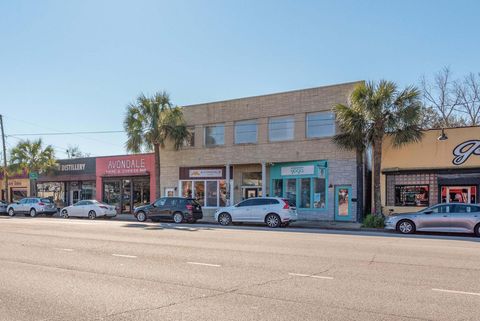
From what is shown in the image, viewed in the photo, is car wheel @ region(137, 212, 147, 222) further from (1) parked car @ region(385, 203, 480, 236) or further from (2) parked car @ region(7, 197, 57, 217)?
(1) parked car @ region(385, 203, 480, 236)

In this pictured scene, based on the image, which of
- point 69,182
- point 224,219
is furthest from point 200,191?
point 69,182

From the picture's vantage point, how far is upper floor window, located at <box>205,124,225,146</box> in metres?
30.8

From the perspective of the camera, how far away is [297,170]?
2772 cm

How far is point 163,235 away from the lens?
17.0 meters

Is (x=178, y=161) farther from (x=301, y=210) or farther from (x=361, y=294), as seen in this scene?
(x=361, y=294)

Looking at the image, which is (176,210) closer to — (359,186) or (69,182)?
(359,186)

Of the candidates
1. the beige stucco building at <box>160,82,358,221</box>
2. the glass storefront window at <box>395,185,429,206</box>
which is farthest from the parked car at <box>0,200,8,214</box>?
the glass storefront window at <box>395,185,429,206</box>

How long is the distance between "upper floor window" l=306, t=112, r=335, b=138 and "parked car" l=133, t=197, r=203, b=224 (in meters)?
7.99

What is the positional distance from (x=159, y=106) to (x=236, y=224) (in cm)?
1050

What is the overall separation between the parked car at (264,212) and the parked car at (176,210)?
2.17 meters

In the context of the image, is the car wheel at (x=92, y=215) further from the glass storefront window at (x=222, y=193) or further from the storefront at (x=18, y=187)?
the storefront at (x=18, y=187)

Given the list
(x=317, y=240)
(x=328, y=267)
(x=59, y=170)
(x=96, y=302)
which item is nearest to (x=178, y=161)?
(x=59, y=170)

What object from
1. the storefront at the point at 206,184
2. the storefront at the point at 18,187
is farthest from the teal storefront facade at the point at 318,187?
the storefront at the point at 18,187

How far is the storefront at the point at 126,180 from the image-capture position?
34406 mm
